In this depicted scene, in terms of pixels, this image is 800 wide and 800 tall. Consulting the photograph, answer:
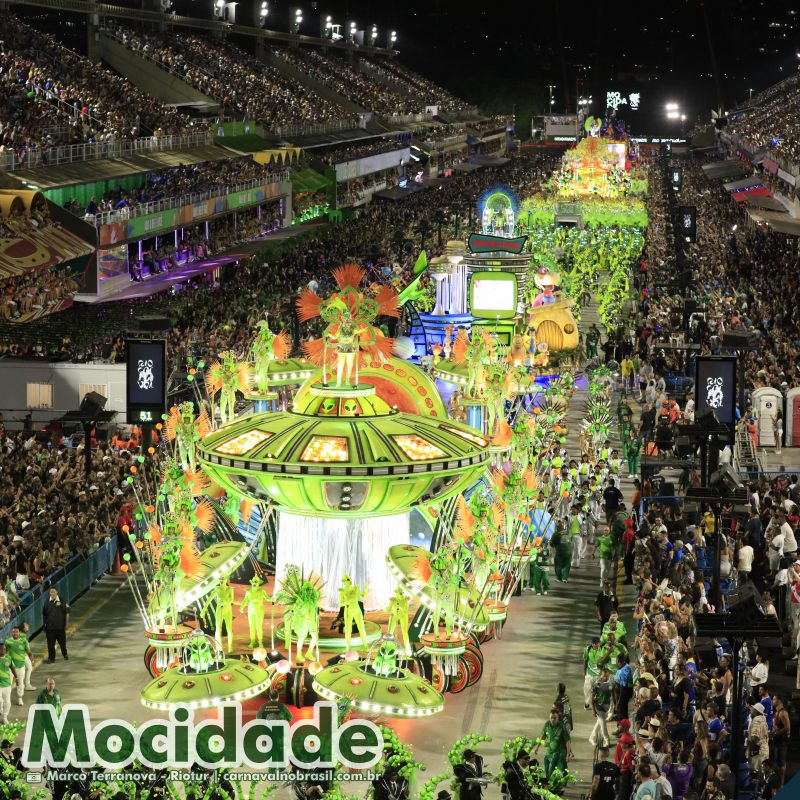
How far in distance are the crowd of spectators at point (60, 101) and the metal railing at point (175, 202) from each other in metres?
2.71

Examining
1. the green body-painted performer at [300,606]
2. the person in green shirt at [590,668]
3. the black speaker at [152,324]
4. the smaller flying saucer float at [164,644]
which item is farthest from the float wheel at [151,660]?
the black speaker at [152,324]

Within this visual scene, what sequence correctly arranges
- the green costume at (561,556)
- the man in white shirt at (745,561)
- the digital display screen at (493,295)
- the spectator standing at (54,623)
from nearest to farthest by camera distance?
the spectator standing at (54,623), the man in white shirt at (745,561), the green costume at (561,556), the digital display screen at (493,295)

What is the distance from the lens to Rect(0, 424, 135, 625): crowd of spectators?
22.9m

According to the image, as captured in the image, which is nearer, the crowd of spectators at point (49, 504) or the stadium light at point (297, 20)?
the crowd of spectators at point (49, 504)

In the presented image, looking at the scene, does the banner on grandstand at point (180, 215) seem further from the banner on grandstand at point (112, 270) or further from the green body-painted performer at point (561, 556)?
the green body-painted performer at point (561, 556)

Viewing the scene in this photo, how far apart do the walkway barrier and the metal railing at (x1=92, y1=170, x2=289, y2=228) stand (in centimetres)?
2068

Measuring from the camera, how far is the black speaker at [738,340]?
38.7 meters

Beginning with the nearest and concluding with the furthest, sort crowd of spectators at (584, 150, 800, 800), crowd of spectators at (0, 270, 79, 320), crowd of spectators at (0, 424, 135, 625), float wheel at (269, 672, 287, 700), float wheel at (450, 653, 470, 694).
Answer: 1. crowd of spectators at (584, 150, 800, 800)
2. float wheel at (269, 672, 287, 700)
3. float wheel at (450, 653, 470, 694)
4. crowd of spectators at (0, 424, 135, 625)
5. crowd of spectators at (0, 270, 79, 320)

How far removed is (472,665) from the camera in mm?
20500

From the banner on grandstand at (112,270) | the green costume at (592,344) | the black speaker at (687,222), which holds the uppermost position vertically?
the black speaker at (687,222)

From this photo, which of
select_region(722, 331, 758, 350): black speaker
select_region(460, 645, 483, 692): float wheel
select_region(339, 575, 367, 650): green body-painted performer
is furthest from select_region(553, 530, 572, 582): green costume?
select_region(722, 331, 758, 350): black speaker

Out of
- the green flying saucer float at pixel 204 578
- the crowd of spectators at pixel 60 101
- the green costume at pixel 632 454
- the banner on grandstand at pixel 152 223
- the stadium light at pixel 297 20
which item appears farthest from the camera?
the stadium light at pixel 297 20

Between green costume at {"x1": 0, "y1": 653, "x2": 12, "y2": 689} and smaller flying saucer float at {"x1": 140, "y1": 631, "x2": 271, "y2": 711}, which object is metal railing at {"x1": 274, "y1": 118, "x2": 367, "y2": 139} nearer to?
smaller flying saucer float at {"x1": 140, "y1": 631, "x2": 271, "y2": 711}

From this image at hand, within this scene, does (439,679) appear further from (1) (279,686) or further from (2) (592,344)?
(2) (592,344)
